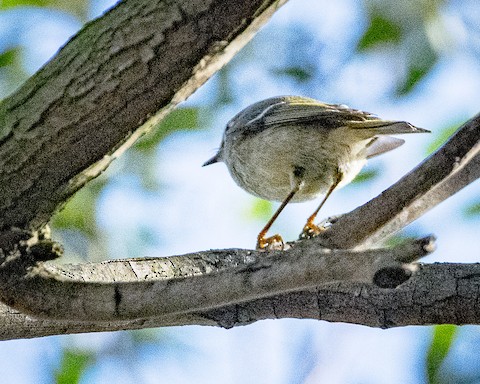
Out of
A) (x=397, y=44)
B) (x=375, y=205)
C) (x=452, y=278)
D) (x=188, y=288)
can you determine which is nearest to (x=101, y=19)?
(x=188, y=288)

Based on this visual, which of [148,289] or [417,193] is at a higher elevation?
[417,193]

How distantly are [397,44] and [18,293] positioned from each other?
369cm

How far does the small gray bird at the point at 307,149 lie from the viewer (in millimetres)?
4500

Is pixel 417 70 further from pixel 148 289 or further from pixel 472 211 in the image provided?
pixel 148 289

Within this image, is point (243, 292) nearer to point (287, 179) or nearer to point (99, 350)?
point (287, 179)

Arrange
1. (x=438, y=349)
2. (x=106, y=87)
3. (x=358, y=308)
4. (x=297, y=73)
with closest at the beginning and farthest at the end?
(x=106, y=87), (x=358, y=308), (x=438, y=349), (x=297, y=73)

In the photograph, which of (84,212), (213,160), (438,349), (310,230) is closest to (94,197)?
(84,212)

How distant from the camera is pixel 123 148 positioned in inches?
91.2

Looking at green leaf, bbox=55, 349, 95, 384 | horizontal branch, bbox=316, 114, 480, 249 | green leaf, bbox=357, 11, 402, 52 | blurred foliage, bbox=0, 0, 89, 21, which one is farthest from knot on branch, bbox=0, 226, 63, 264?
green leaf, bbox=357, 11, 402, 52

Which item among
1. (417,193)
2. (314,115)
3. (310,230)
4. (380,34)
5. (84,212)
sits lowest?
(417,193)

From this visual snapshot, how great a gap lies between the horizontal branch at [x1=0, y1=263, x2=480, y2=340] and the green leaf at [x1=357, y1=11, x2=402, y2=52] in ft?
8.63

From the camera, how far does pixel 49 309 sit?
232 centimetres

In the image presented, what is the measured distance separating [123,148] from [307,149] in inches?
92.4

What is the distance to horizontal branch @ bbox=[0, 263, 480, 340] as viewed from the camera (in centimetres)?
276
